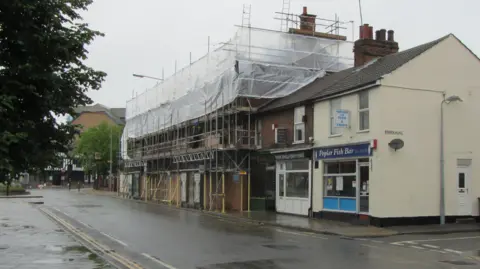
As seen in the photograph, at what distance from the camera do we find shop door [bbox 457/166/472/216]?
69.7ft

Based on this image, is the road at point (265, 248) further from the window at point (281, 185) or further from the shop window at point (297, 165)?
the window at point (281, 185)

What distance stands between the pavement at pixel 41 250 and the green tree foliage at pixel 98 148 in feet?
179

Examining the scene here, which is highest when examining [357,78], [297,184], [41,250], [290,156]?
[357,78]

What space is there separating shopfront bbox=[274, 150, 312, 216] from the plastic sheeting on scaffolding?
4.69 m

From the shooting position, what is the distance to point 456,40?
21875 millimetres

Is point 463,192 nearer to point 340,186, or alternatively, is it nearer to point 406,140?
point 406,140

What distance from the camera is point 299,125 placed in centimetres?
2562

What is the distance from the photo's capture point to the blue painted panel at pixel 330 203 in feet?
73.1

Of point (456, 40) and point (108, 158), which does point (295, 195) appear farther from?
point (108, 158)

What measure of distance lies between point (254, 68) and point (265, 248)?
16.8m

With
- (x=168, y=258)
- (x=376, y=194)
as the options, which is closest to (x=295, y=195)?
(x=376, y=194)

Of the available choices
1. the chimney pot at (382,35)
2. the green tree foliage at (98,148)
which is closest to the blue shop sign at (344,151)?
the chimney pot at (382,35)

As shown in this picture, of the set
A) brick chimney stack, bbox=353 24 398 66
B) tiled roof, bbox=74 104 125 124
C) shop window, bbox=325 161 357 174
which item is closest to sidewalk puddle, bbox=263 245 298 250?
shop window, bbox=325 161 357 174

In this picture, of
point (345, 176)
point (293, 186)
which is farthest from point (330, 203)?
point (293, 186)
